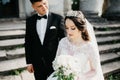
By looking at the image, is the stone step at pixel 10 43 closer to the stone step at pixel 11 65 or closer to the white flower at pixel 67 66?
the stone step at pixel 11 65

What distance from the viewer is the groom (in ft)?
12.3

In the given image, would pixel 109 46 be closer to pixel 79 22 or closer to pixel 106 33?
pixel 106 33

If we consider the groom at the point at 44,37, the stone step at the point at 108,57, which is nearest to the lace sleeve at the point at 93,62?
the groom at the point at 44,37

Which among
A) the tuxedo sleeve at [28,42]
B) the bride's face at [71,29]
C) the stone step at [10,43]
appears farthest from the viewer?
the stone step at [10,43]

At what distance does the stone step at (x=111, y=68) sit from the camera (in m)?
6.53

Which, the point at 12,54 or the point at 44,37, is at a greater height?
the point at 44,37

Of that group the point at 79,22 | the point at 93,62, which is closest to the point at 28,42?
the point at 79,22

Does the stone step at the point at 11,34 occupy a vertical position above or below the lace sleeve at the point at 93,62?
below

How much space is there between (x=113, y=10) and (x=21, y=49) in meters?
5.69

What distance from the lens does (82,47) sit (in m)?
3.12

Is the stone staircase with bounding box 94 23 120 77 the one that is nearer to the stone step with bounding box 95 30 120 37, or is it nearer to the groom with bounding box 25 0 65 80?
the stone step with bounding box 95 30 120 37

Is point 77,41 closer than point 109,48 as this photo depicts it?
Yes

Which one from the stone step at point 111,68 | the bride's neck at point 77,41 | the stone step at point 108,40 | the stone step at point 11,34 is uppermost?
the bride's neck at point 77,41

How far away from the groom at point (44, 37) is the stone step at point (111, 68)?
293 cm
